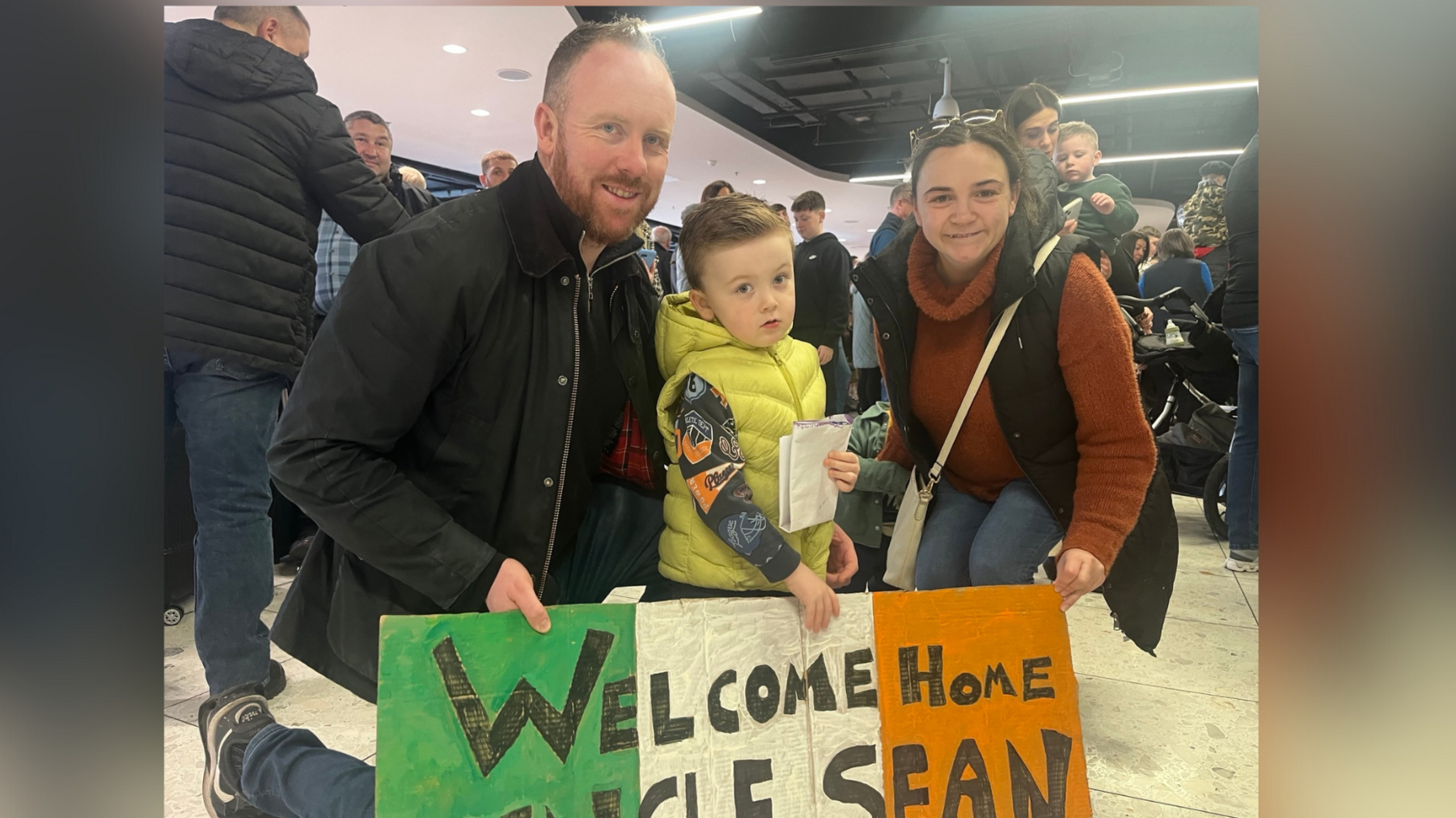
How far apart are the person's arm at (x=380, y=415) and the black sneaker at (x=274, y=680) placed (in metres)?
0.61

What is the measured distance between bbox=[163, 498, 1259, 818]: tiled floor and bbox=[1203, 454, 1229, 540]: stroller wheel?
0.03 meters

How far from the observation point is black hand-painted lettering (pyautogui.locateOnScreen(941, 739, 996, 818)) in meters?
1.31

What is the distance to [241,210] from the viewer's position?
4.46ft

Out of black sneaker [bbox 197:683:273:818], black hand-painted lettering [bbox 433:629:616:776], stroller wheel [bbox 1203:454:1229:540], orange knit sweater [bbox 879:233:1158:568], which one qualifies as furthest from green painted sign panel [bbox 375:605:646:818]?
stroller wheel [bbox 1203:454:1229:540]

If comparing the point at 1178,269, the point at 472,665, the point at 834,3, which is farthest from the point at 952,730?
the point at 834,3

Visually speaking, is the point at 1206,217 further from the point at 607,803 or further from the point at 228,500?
the point at 228,500

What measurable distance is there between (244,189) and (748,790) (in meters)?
1.39

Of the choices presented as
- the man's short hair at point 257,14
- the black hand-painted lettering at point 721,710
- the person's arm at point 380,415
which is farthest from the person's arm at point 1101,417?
the man's short hair at point 257,14

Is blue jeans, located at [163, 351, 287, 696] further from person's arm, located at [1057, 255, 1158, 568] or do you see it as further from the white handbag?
person's arm, located at [1057, 255, 1158, 568]

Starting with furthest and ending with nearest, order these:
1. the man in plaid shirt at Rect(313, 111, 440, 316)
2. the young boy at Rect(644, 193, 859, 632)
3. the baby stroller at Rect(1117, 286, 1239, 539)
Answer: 1. the baby stroller at Rect(1117, 286, 1239, 539)
2. the man in plaid shirt at Rect(313, 111, 440, 316)
3. the young boy at Rect(644, 193, 859, 632)

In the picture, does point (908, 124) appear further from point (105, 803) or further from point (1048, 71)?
point (105, 803)

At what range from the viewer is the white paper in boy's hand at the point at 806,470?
1306 mm

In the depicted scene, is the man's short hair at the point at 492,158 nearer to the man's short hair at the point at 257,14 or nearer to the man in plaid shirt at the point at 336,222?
the man in plaid shirt at the point at 336,222

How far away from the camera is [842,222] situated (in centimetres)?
142
